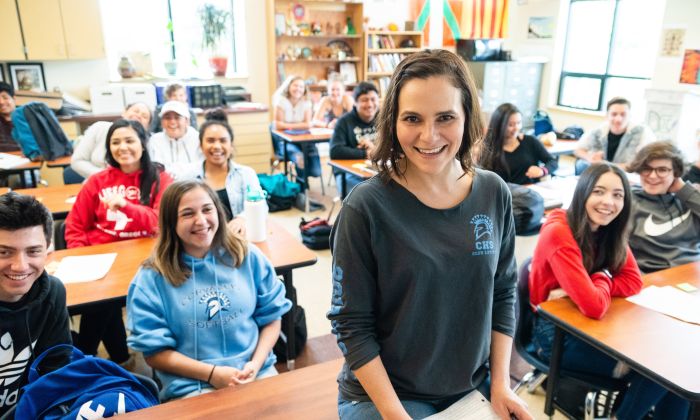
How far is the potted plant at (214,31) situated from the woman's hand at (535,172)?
4560 millimetres

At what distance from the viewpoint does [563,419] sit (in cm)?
219

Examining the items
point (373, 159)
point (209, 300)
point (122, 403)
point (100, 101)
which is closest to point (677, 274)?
point (373, 159)

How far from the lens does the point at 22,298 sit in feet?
5.11

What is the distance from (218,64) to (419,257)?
20.7ft

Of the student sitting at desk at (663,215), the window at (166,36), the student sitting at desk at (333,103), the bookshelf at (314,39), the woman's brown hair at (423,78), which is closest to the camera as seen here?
the woman's brown hair at (423,78)

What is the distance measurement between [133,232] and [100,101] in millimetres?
3838

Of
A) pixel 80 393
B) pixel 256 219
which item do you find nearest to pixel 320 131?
pixel 256 219

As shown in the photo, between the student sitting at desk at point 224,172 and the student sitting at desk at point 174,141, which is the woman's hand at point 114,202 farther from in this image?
the student sitting at desk at point 174,141

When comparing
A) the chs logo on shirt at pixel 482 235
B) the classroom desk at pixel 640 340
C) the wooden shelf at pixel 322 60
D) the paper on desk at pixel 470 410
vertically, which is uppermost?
the wooden shelf at pixel 322 60

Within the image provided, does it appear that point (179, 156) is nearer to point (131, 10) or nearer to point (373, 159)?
point (373, 159)

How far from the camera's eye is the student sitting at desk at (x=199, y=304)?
1.67 metres

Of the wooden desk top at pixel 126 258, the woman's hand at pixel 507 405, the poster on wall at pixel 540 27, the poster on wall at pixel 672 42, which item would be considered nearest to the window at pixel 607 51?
the poster on wall at pixel 540 27

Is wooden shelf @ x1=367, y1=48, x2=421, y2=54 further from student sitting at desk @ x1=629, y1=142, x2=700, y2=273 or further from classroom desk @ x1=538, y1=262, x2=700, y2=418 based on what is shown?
classroom desk @ x1=538, y1=262, x2=700, y2=418

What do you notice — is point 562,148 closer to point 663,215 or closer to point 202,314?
point 663,215
